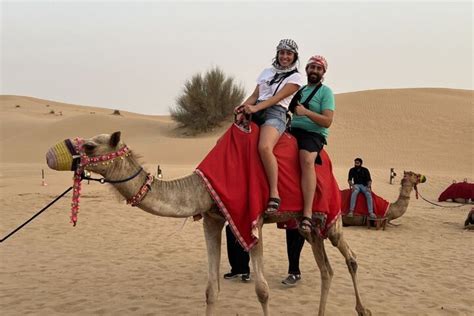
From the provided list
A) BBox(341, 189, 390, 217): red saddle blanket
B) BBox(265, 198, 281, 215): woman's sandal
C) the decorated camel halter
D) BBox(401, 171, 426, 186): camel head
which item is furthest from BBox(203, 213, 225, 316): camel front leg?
BBox(401, 171, 426, 186): camel head

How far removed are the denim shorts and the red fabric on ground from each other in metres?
15.2

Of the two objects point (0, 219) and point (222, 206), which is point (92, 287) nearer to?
point (222, 206)

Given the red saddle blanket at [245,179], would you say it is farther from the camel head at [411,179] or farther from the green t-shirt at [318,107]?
the camel head at [411,179]

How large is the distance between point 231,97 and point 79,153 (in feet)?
115

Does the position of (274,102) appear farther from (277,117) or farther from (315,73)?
(315,73)

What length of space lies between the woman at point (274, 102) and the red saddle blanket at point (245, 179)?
0.08 meters

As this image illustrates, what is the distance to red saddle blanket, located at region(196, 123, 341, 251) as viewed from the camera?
4.27 metres

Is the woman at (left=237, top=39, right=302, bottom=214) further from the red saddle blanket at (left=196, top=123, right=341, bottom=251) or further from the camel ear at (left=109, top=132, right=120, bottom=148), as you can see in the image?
the camel ear at (left=109, top=132, right=120, bottom=148)

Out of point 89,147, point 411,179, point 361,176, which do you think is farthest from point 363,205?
point 89,147

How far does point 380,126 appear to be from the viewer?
35.4 meters

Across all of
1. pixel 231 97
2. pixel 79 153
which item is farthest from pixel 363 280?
pixel 231 97

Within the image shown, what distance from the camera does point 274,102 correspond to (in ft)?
14.6

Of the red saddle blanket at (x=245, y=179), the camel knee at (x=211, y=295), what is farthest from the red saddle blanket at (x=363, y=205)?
the camel knee at (x=211, y=295)

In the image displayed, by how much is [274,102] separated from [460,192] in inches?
609
